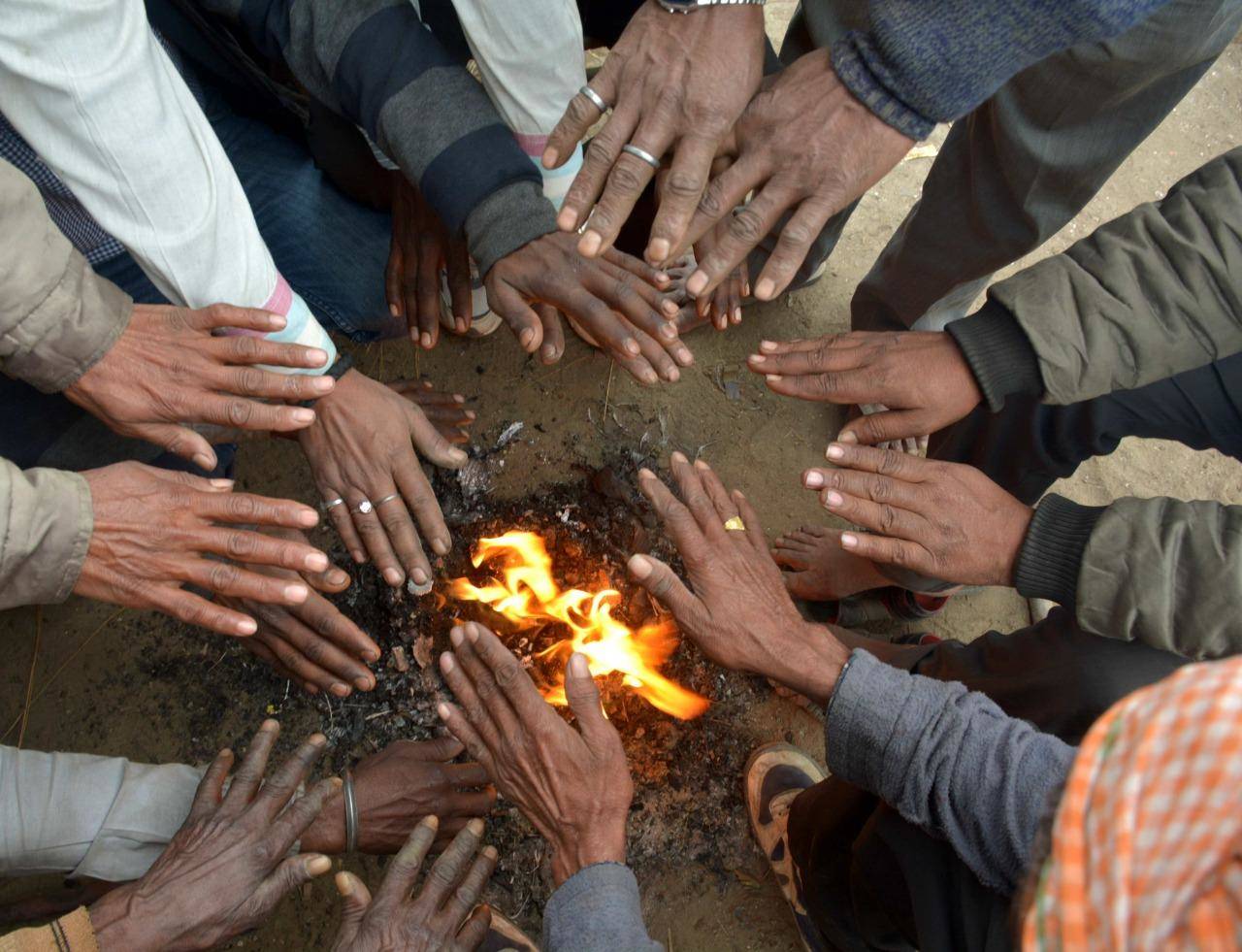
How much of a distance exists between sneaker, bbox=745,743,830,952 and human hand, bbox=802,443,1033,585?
105cm

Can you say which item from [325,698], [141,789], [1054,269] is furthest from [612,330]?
[141,789]

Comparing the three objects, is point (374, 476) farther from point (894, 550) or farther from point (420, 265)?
point (894, 550)

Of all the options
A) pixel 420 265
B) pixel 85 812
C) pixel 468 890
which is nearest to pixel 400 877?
pixel 468 890

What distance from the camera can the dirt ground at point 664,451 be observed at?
2.94 metres

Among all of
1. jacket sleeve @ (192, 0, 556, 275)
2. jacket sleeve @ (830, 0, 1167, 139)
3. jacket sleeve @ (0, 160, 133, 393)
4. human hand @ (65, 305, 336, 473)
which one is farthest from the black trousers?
jacket sleeve @ (0, 160, 133, 393)

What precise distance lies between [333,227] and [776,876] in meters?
3.11

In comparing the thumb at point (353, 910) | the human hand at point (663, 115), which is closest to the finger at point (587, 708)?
the thumb at point (353, 910)

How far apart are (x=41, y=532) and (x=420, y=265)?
179cm

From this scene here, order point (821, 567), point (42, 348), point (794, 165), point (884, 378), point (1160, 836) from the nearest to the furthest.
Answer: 1. point (1160, 836)
2. point (42, 348)
3. point (794, 165)
4. point (884, 378)
5. point (821, 567)

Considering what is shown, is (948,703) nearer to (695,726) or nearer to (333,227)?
(695,726)

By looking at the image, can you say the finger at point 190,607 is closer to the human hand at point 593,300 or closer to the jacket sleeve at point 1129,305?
the human hand at point 593,300

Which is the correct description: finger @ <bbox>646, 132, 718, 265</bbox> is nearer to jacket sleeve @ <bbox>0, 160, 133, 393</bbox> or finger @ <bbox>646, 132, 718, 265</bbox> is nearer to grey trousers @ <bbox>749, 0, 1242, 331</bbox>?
grey trousers @ <bbox>749, 0, 1242, 331</bbox>

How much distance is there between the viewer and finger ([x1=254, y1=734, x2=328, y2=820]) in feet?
7.37

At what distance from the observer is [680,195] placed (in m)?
2.14
